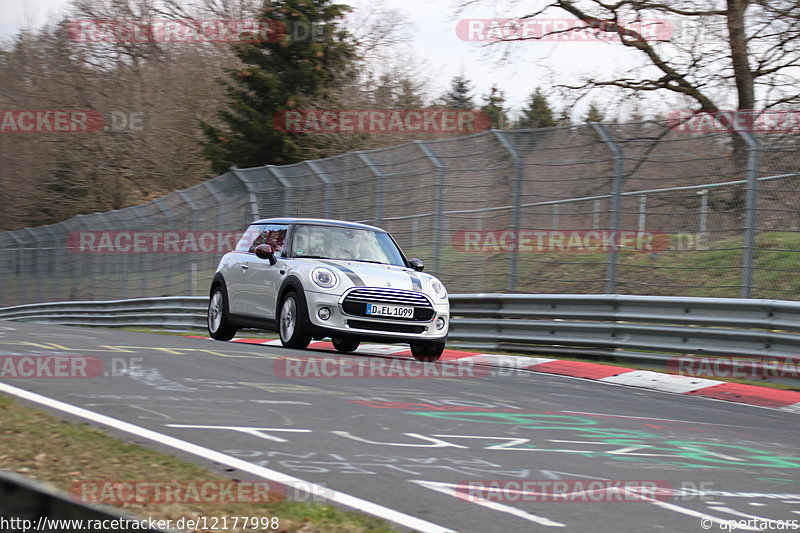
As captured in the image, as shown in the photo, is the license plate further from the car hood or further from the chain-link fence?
the chain-link fence

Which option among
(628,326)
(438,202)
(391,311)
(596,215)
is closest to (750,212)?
(628,326)

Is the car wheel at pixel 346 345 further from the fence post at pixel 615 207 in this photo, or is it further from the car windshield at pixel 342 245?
the fence post at pixel 615 207

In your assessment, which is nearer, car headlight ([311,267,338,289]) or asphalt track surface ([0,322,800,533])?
asphalt track surface ([0,322,800,533])

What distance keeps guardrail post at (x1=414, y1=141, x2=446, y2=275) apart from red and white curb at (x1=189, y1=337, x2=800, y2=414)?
1803mm

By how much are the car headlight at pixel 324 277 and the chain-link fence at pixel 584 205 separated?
341 centimetres

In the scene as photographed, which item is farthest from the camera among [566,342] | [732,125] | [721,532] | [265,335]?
[265,335]

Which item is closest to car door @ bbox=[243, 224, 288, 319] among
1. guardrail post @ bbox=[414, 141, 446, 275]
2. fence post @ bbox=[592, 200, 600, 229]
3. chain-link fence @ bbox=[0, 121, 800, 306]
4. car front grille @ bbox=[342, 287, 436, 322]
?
car front grille @ bbox=[342, 287, 436, 322]

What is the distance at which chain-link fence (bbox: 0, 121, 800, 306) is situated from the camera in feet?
34.9

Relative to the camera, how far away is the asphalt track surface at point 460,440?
413 centimetres

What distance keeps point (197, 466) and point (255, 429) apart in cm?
113

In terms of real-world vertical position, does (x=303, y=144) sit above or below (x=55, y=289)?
above

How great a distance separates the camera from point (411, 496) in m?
4.20

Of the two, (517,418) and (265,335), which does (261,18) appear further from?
(517,418)

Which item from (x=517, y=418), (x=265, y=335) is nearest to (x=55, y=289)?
(x=265, y=335)
